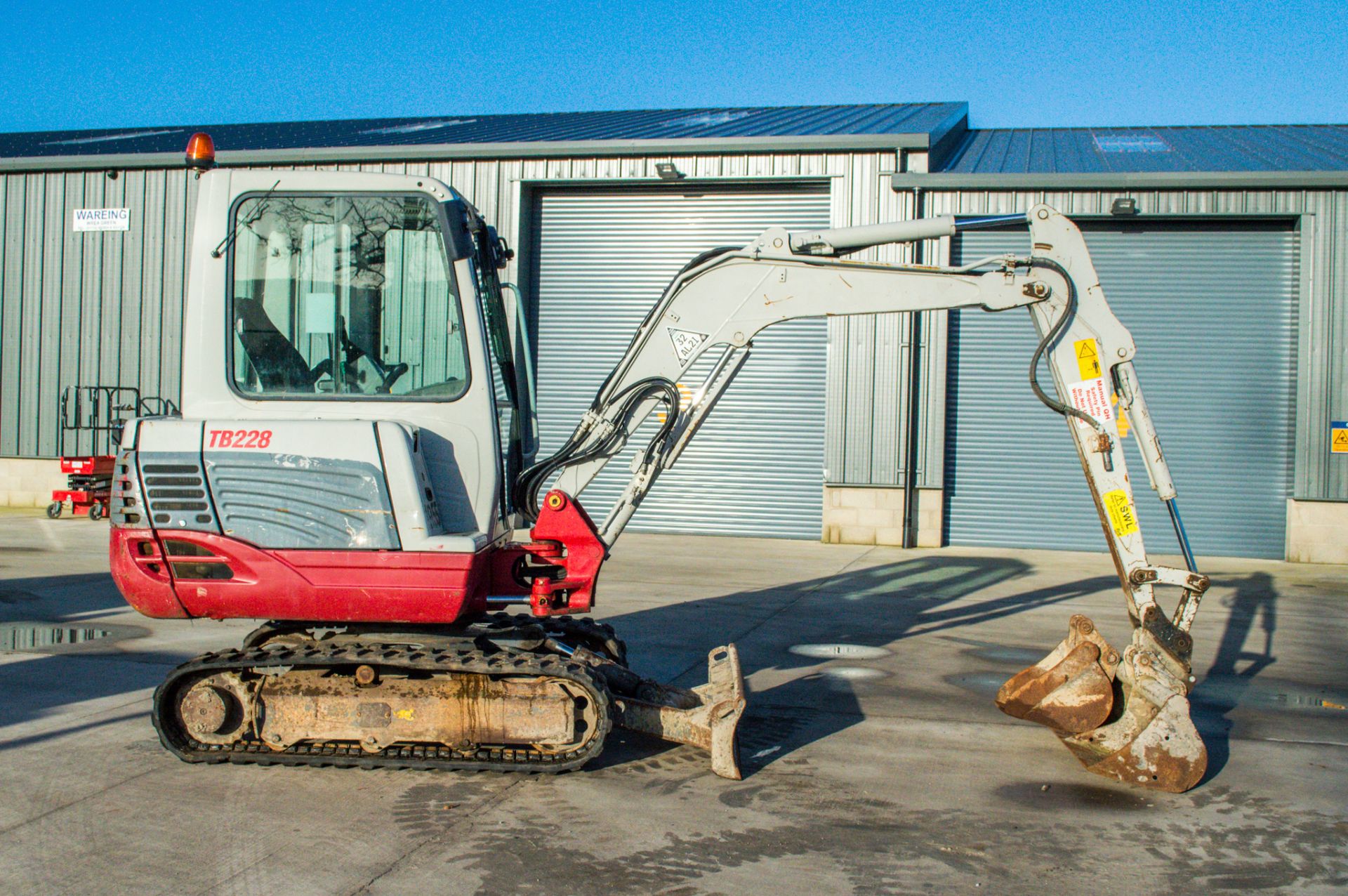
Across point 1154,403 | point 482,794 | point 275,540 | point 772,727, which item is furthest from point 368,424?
point 1154,403

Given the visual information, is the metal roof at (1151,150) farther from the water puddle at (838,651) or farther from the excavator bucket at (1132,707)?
the excavator bucket at (1132,707)

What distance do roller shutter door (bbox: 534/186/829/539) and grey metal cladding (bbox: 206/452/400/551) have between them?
11.3 metres

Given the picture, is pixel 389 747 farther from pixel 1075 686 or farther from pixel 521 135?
pixel 521 135

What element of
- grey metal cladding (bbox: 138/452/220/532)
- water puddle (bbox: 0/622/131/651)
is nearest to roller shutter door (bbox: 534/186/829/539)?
water puddle (bbox: 0/622/131/651)

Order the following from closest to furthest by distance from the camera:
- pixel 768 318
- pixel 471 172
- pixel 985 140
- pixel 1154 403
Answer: pixel 768 318
pixel 1154 403
pixel 471 172
pixel 985 140

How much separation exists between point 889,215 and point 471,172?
6.44 m

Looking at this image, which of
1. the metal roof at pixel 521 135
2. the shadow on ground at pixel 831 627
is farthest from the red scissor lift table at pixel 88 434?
the shadow on ground at pixel 831 627

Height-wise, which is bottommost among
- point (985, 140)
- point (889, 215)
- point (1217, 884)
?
point (1217, 884)

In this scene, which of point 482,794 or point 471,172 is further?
point 471,172

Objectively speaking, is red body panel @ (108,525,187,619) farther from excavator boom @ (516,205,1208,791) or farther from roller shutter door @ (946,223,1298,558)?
roller shutter door @ (946,223,1298,558)

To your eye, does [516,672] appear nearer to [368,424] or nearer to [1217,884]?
[368,424]

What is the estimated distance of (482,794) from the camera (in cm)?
533

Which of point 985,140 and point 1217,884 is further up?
point 985,140

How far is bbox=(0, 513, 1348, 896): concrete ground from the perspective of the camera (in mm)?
4473
